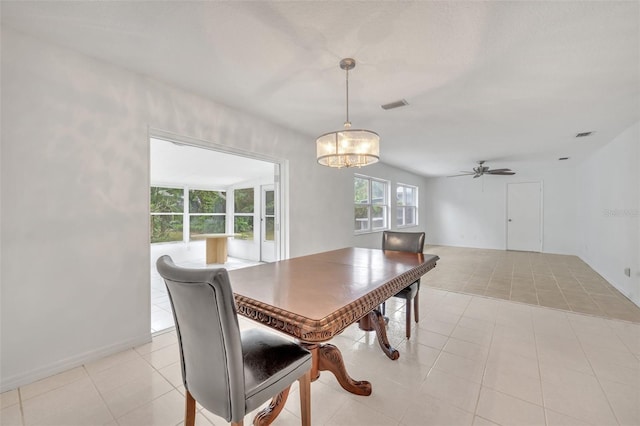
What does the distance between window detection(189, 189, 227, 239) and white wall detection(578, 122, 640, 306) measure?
7.79m

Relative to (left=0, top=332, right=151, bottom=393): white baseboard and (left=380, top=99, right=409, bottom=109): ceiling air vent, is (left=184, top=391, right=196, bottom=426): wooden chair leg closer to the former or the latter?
(left=0, top=332, right=151, bottom=393): white baseboard

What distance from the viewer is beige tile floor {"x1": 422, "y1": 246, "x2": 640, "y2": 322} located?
3.14 metres

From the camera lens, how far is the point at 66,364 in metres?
1.88

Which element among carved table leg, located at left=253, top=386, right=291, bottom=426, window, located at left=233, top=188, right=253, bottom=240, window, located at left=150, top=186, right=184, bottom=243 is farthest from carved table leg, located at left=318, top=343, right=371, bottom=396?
window, located at left=150, top=186, right=184, bottom=243

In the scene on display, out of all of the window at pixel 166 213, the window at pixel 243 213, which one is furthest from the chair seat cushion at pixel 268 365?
the window at pixel 166 213

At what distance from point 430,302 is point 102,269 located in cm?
339

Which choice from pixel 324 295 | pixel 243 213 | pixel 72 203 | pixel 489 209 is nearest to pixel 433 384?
pixel 324 295

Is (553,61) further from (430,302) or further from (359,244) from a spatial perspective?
(359,244)

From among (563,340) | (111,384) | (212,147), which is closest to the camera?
(111,384)

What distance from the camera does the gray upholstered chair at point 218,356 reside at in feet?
3.06

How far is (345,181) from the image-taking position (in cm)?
475

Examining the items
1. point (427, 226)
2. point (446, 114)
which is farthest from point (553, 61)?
point (427, 226)

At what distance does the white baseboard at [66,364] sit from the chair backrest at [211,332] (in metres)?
1.52

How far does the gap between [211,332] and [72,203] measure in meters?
1.75
